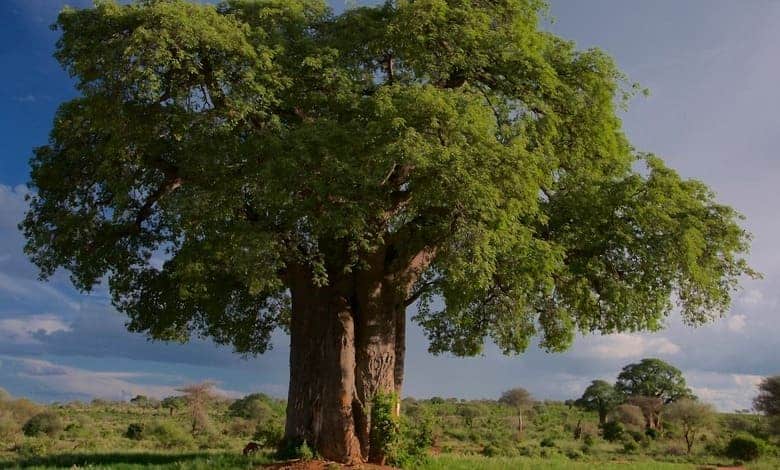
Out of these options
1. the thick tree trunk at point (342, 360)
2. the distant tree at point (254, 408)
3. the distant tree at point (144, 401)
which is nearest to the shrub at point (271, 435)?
the thick tree trunk at point (342, 360)

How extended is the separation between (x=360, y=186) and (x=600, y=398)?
2770 inches

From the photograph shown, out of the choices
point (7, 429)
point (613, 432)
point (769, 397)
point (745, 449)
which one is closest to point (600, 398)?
point (613, 432)

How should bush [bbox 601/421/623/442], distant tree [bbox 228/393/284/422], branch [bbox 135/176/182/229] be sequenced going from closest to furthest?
branch [bbox 135/176/182/229] < bush [bbox 601/421/623/442] < distant tree [bbox 228/393/284/422]

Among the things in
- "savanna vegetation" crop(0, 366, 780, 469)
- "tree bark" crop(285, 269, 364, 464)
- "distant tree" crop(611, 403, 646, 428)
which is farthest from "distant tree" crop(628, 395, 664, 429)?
"tree bark" crop(285, 269, 364, 464)

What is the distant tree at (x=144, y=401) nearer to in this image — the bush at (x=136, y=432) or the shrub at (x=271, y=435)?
the bush at (x=136, y=432)

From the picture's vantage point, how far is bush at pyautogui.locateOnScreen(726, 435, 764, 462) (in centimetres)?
3609

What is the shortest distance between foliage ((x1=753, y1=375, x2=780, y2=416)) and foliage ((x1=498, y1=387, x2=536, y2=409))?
25671 millimetres

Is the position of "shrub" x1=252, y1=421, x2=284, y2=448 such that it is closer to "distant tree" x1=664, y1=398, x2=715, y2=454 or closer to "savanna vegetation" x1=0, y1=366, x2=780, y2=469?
"savanna vegetation" x1=0, y1=366, x2=780, y2=469

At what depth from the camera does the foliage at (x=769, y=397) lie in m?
44.8

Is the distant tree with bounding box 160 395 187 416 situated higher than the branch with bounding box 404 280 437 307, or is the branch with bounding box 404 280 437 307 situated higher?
the branch with bounding box 404 280 437 307

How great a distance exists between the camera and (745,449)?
119 ft

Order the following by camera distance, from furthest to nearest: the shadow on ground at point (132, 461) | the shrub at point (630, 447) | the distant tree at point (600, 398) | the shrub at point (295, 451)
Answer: the distant tree at point (600, 398) → the shrub at point (630, 447) → the shadow on ground at point (132, 461) → the shrub at point (295, 451)

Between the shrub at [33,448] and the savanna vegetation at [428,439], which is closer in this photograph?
the savanna vegetation at [428,439]

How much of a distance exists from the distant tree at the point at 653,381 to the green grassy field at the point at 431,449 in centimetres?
1041
